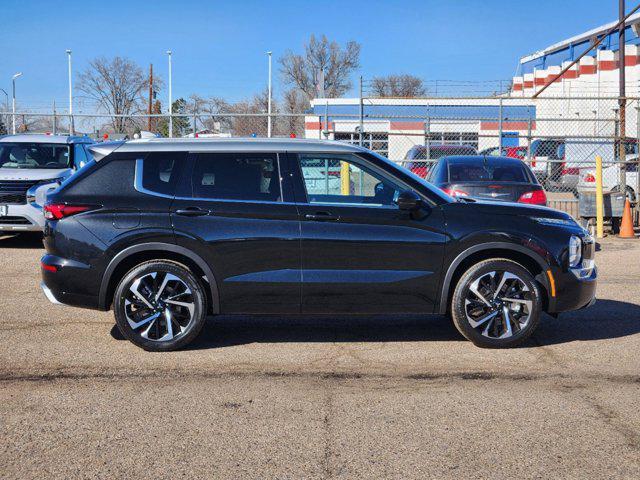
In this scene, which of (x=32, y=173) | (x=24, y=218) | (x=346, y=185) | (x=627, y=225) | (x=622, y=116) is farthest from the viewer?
(x=622, y=116)

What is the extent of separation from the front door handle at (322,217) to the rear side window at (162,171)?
117 centimetres

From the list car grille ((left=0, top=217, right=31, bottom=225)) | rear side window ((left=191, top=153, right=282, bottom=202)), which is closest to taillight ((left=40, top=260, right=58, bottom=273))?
rear side window ((left=191, top=153, right=282, bottom=202))

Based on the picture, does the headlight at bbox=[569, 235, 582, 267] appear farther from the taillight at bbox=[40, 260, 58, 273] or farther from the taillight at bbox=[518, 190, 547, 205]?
the taillight at bbox=[518, 190, 547, 205]

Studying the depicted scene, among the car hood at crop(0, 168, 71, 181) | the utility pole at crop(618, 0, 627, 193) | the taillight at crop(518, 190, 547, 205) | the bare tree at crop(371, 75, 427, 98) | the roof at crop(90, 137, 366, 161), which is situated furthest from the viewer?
the bare tree at crop(371, 75, 427, 98)

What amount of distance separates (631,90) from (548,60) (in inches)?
722

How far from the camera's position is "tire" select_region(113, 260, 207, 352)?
641 centimetres

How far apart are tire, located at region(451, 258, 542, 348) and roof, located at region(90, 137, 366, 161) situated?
4.85 ft

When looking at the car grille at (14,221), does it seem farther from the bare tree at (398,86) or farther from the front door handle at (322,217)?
the bare tree at (398,86)

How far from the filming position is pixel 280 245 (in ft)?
21.0

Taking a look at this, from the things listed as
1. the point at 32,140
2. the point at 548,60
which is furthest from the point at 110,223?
the point at 548,60

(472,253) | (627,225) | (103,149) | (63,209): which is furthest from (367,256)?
(627,225)

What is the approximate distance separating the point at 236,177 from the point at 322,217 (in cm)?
81

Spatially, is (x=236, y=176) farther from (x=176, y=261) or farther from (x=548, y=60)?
(x=548, y=60)

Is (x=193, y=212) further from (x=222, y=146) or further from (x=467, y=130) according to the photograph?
(x=467, y=130)
